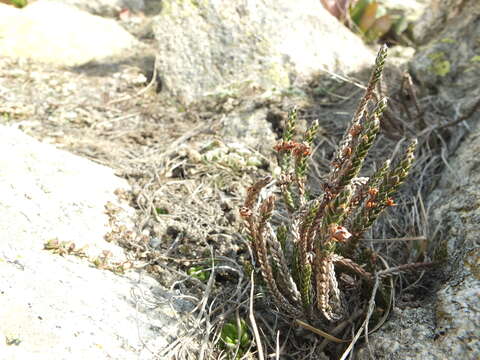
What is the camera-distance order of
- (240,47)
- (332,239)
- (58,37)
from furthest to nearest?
(58,37), (240,47), (332,239)

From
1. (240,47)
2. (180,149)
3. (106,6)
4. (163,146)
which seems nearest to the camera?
(180,149)

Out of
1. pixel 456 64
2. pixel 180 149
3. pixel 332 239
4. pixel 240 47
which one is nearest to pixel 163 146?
pixel 180 149

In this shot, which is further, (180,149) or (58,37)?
(58,37)

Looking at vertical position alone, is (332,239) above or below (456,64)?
below

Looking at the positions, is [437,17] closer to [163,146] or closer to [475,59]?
[475,59]

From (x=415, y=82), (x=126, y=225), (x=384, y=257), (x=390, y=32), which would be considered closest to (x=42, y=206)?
(x=126, y=225)

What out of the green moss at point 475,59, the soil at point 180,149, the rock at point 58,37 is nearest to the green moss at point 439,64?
the green moss at point 475,59
